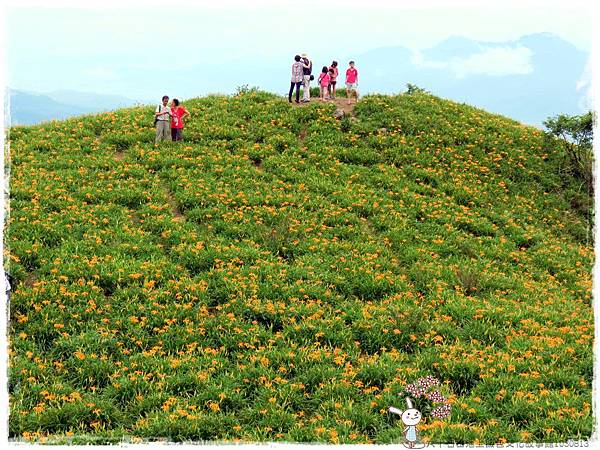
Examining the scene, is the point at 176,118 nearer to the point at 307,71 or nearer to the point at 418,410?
the point at 307,71

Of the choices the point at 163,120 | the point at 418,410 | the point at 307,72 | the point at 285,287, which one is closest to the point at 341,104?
the point at 307,72

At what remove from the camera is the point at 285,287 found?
10102mm

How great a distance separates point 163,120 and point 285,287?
31.9 ft

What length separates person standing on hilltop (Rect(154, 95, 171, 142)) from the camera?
56.7 feet

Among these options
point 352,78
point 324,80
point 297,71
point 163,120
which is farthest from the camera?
point 324,80

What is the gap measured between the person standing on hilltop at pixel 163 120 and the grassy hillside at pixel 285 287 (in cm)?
51

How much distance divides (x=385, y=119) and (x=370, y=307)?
12980 millimetres

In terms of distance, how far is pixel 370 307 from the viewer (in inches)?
383

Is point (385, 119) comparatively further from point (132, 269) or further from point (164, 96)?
point (132, 269)

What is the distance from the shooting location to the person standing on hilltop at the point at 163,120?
1729cm

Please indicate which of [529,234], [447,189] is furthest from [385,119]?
[529,234]

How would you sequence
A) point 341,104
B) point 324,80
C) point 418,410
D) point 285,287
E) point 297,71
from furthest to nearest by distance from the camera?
point 341,104, point 324,80, point 297,71, point 285,287, point 418,410

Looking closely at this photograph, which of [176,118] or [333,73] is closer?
[176,118]

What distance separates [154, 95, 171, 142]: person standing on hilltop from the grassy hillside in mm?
514
